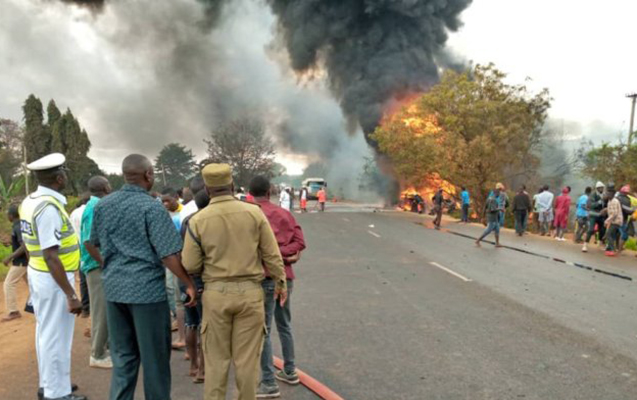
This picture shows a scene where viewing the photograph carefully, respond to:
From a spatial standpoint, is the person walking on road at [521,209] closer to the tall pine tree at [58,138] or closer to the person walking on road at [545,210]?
the person walking on road at [545,210]

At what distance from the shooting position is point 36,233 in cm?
338

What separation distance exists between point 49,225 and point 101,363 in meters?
1.62

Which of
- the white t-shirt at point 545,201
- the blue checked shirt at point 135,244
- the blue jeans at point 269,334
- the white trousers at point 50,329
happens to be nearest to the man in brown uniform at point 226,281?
the blue checked shirt at point 135,244

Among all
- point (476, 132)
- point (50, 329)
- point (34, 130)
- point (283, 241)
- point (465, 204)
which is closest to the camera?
point (50, 329)

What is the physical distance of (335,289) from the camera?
7363mm

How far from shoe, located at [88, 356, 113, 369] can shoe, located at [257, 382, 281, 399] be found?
1.54 m

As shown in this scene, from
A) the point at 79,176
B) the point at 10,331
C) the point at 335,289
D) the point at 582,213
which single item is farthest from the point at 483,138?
the point at 79,176

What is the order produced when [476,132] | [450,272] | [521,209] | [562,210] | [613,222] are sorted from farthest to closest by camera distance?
1. [476,132]
2. [521,209]
3. [562,210]
4. [613,222]
5. [450,272]

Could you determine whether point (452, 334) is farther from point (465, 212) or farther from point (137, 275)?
point (465, 212)

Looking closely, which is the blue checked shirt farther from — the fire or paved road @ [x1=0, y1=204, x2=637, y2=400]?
the fire

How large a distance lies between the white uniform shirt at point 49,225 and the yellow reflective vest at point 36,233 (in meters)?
0.03

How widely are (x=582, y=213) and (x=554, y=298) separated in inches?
328

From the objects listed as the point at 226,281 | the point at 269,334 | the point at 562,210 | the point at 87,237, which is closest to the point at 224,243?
the point at 226,281

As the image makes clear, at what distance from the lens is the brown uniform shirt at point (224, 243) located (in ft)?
9.51
